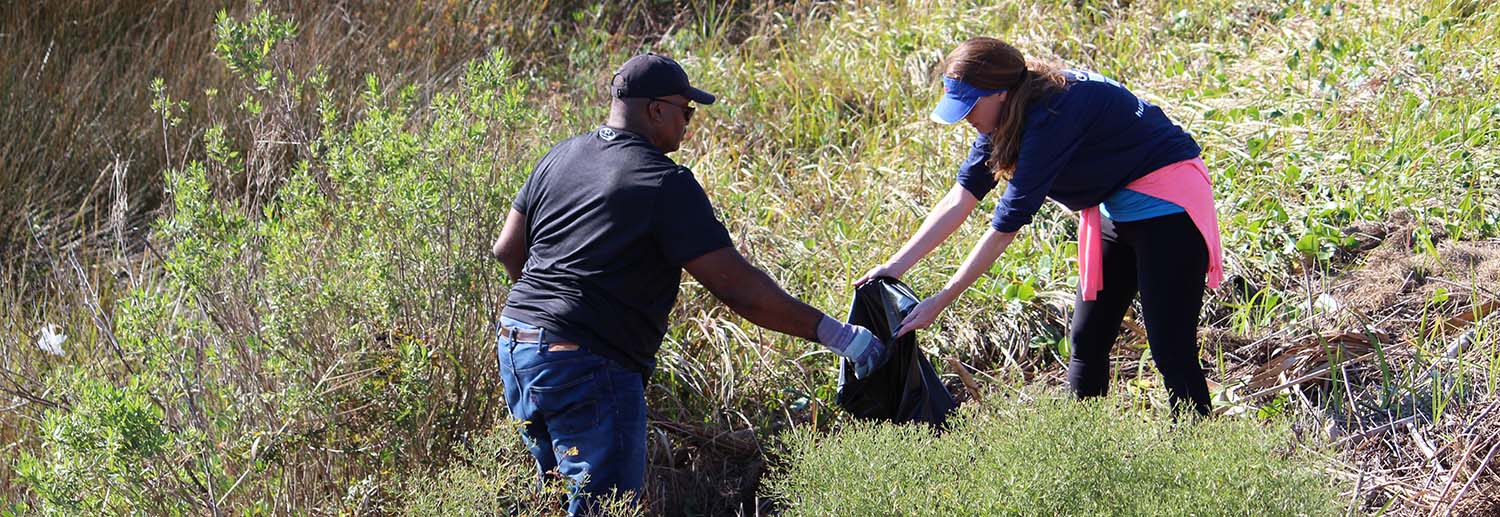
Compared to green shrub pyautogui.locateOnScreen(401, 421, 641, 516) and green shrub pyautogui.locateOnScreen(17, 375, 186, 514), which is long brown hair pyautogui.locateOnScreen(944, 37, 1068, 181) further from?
green shrub pyautogui.locateOnScreen(17, 375, 186, 514)

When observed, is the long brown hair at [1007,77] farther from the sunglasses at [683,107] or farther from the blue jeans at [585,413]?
the blue jeans at [585,413]

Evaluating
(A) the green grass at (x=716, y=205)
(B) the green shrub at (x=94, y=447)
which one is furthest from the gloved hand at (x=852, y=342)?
(B) the green shrub at (x=94, y=447)

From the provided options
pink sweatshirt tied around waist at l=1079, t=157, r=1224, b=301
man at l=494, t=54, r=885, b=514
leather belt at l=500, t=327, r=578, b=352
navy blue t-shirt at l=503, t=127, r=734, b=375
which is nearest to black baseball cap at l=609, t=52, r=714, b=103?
man at l=494, t=54, r=885, b=514

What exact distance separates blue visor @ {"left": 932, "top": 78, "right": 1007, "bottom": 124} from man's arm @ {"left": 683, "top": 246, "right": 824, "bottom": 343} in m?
0.67

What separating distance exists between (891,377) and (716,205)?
2.03 meters

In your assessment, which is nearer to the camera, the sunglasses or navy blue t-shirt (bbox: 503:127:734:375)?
navy blue t-shirt (bbox: 503:127:734:375)

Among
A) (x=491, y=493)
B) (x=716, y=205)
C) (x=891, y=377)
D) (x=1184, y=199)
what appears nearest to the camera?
(x=491, y=493)

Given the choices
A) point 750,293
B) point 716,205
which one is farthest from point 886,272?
point 716,205

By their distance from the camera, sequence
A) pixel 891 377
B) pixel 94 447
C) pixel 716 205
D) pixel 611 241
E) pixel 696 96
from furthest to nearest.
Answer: pixel 716 205, pixel 891 377, pixel 696 96, pixel 611 241, pixel 94 447

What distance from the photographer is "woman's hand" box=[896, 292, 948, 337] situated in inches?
147

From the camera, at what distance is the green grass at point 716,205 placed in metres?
3.69

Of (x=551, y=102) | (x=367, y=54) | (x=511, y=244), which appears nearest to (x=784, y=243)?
(x=511, y=244)

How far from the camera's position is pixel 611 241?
3.29m

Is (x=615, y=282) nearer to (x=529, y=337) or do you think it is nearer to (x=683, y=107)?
(x=529, y=337)
